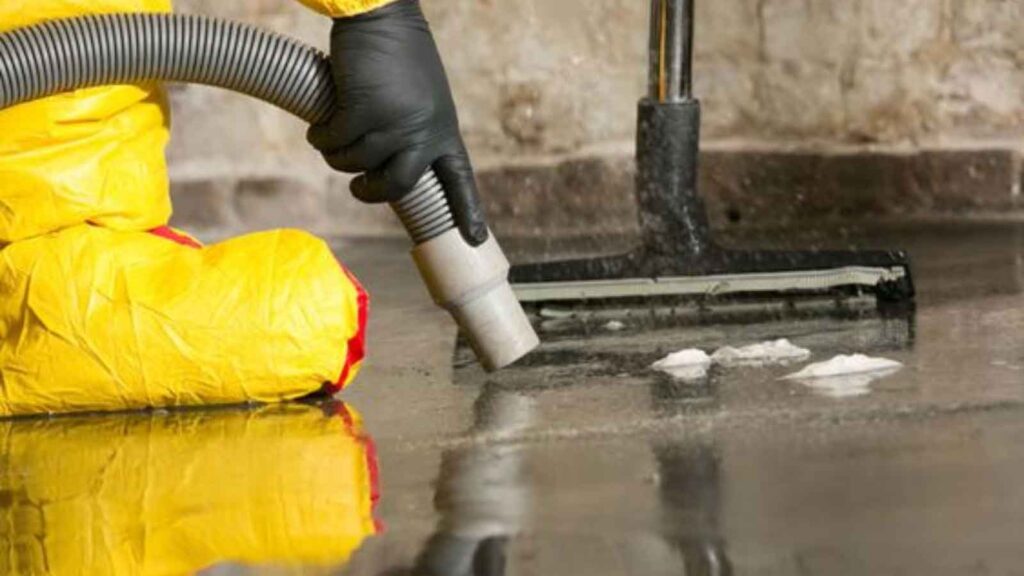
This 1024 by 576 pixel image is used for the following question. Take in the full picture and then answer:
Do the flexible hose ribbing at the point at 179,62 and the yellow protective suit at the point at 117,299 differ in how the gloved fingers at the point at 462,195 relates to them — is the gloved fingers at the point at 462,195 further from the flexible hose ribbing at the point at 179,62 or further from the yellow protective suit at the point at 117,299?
the yellow protective suit at the point at 117,299

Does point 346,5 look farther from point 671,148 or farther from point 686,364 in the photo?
point 671,148

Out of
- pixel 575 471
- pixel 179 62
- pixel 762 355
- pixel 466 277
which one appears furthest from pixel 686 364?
pixel 179 62

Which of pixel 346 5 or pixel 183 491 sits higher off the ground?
pixel 346 5

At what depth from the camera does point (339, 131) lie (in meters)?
2.29

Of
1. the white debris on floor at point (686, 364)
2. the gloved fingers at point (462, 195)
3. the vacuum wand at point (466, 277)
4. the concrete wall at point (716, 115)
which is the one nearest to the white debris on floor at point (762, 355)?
the white debris on floor at point (686, 364)

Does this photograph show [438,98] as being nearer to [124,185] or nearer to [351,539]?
[124,185]

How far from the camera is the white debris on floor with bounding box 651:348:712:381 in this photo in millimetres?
2428

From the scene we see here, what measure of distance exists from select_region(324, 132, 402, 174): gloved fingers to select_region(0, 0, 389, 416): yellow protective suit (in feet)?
0.43

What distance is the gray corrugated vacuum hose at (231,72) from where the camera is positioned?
2250 mm

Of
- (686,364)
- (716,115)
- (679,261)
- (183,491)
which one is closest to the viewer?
(183,491)

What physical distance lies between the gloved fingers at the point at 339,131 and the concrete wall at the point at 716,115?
5.18ft

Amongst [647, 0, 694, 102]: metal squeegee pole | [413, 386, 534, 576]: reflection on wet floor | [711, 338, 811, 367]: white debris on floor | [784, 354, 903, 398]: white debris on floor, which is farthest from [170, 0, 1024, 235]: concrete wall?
[413, 386, 534, 576]: reflection on wet floor

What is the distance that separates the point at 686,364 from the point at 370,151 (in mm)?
443

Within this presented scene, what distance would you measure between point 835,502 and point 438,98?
2.34ft
